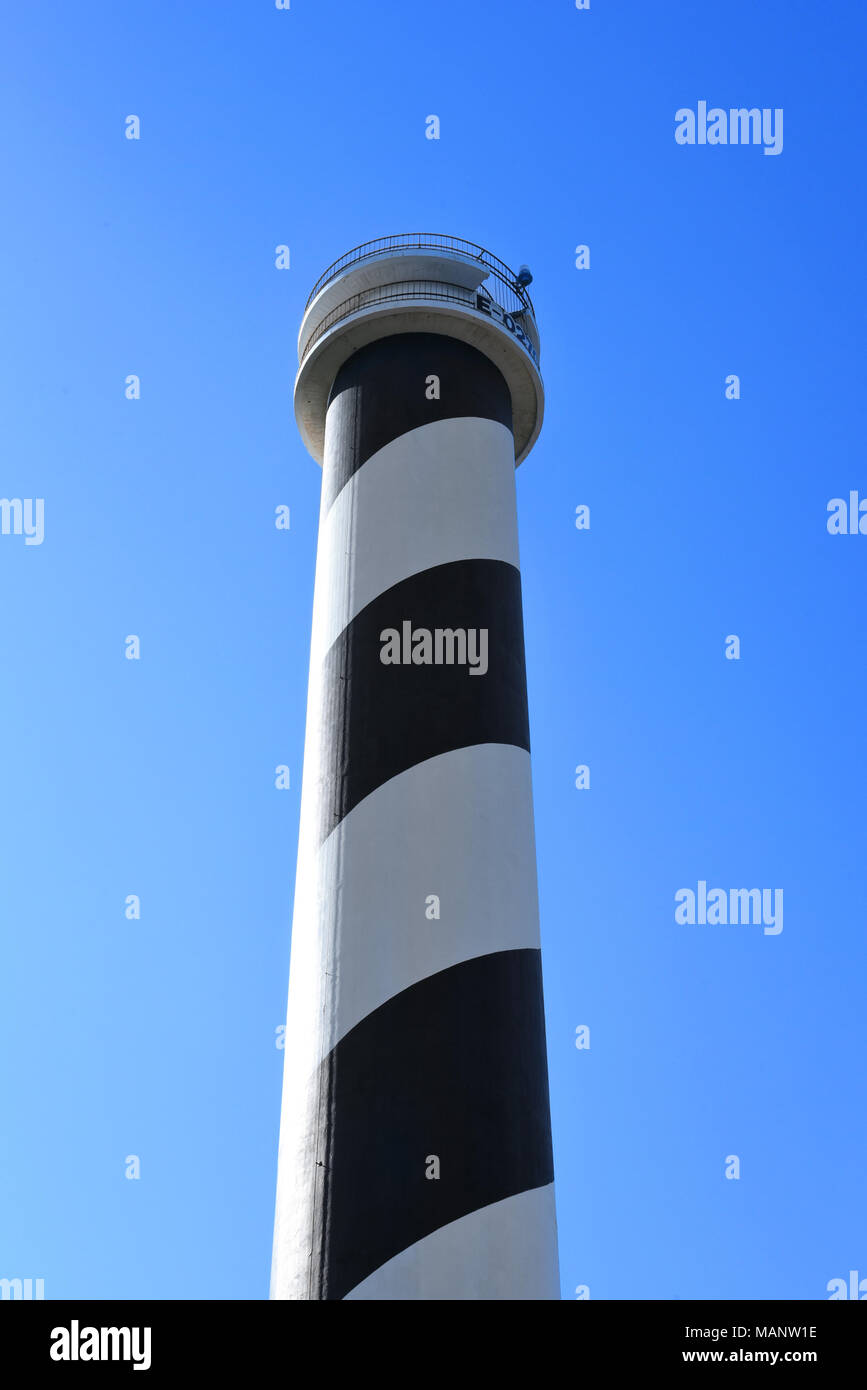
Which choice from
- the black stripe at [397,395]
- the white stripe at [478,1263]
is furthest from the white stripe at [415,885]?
the black stripe at [397,395]

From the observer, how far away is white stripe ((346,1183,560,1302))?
945cm

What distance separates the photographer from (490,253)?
1505 centimetres

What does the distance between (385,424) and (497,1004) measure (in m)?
6.26

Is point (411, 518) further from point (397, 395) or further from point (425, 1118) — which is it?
point (425, 1118)

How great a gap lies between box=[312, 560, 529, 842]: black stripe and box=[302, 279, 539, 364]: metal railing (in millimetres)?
3312

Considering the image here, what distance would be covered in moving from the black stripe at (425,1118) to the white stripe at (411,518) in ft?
13.1

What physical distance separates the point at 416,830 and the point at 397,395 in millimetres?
5068

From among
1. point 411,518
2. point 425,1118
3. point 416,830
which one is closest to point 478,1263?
point 425,1118

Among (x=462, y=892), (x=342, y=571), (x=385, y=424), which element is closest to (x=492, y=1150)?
(x=462, y=892)

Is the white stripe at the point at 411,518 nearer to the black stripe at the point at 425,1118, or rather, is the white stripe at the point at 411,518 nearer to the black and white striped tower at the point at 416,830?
the black and white striped tower at the point at 416,830

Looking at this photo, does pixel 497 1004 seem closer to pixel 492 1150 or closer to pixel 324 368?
pixel 492 1150

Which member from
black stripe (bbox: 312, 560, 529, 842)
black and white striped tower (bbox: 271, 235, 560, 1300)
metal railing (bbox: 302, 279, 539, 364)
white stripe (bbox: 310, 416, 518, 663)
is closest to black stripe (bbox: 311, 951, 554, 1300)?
black and white striped tower (bbox: 271, 235, 560, 1300)

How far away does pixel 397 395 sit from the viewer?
13.6 m

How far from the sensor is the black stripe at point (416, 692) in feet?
38.1
